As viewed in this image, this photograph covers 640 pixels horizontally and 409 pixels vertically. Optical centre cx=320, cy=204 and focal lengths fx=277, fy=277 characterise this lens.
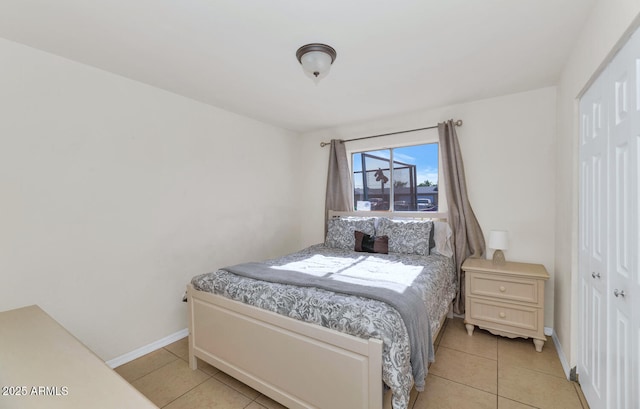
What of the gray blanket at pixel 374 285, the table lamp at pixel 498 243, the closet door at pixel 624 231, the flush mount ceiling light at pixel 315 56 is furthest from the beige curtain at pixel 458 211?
the flush mount ceiling light at pixel 315 56

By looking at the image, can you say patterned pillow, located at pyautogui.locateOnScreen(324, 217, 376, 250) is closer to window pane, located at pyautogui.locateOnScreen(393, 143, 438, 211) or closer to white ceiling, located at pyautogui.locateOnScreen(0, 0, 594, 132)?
window pane, located at pyautogui.locateOnScreen(393, 143, 438, 211)

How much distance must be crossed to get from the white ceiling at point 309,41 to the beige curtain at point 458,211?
0.54 meters

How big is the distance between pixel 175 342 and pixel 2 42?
8.65 ft

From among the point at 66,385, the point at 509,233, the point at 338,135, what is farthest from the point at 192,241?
the point at 509,233

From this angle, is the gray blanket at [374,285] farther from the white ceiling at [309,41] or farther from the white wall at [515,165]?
the white ceiling at [309,41]

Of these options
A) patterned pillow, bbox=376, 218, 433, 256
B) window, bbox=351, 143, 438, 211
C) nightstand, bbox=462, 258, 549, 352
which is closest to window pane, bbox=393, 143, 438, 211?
window, bbox=351, 143, 438, 211

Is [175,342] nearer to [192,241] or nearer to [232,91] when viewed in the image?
[192,241]

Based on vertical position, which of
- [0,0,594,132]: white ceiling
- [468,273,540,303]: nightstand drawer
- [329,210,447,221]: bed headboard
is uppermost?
[0,0,594,132]: white ceiling

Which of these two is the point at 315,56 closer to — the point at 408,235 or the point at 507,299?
the point at 408,235

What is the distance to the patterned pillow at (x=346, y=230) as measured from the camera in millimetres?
3354

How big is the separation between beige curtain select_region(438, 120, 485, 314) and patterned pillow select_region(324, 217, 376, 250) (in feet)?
3.00

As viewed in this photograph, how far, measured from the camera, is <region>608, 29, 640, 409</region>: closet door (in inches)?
45.8

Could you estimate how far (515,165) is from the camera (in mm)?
2848

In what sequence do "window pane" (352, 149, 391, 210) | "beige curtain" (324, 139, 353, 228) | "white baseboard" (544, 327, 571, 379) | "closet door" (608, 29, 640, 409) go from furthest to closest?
"beige curtain" (324, 139, 353, 228) < "window pane" (352, 149, 391, 210) < "white baseboard" (544, 327, 571, 379) < "closet door" (608, 29, 640, 409)
